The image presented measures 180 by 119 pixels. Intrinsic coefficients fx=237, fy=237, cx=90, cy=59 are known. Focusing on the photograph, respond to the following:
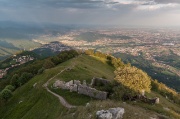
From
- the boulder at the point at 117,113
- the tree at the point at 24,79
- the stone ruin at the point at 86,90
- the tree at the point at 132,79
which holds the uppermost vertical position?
the boulder at the point at 117,113

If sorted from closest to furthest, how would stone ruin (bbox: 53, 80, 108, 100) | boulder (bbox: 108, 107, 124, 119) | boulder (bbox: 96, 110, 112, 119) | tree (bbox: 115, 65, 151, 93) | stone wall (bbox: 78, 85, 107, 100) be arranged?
1. boulder (bbox: 96, 110, 112, 119)
2. boulder (bbox: 108, 107, 124, 119)
3. stone wall (bbox: 78, 85, 107, 100)
4. stone ruin (bbox: 53, 80, 108, 100)
5. tree (bbox: 115, 65, 151, 93)

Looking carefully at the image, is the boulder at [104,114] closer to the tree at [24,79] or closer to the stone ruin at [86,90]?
the stone ruin at [86,90]

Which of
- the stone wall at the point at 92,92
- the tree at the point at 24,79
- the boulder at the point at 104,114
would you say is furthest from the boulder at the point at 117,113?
the tree at the point at 24,79

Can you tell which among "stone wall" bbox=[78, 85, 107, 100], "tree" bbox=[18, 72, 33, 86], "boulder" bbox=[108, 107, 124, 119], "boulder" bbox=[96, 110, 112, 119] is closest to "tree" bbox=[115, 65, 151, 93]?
"stone wall" bbox=[78, 85, 107, 100]

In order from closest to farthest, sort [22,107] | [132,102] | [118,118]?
[118,118] → [132,102] → [22,107]

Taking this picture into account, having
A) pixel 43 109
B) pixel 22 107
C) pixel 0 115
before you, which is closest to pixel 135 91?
pixel 43 109

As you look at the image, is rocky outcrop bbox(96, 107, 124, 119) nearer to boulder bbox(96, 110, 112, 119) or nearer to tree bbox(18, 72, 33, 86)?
boulder bbox(96, 110, 112, 119)

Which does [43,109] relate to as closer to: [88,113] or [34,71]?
[88,113]

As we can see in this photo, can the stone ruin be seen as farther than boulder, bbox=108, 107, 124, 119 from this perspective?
Yes
